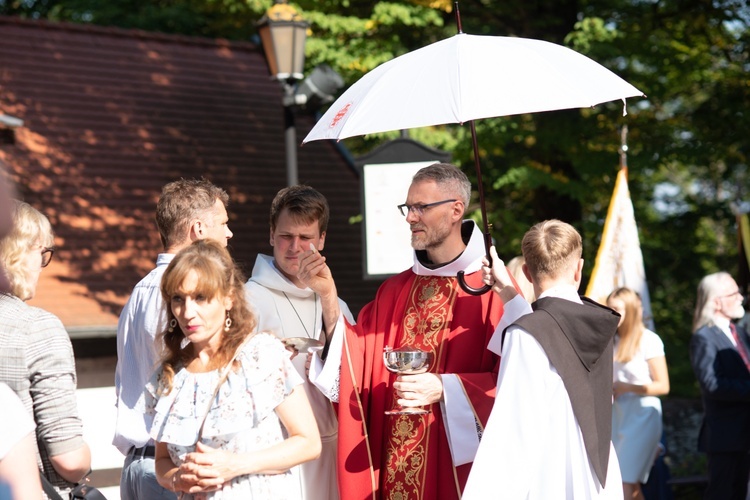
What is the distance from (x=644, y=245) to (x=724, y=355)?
679cm

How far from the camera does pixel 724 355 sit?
8.09 meters

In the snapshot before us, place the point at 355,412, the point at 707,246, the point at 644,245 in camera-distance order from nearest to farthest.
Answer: the point at 355,412 → the point at 644,245 → the point at 707,246

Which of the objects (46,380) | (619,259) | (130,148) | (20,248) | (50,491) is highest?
(130,148)

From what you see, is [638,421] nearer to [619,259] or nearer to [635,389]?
[635,389]

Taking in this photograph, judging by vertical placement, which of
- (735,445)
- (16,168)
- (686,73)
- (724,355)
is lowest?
(735,445)

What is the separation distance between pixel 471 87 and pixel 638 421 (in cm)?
480

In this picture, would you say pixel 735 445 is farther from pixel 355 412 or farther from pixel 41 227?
pixel 41 227

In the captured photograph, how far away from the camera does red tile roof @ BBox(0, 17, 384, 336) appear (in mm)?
13578

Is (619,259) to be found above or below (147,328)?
above

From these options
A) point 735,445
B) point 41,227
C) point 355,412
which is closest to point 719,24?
point 735,445

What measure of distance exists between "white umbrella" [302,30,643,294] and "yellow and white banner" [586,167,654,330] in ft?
15.9

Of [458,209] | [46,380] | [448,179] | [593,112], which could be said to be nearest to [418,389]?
[458,209]

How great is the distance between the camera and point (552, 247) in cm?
443

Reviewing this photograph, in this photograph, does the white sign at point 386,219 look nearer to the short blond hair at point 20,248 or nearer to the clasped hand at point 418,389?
the clasped hand at point 418,389
